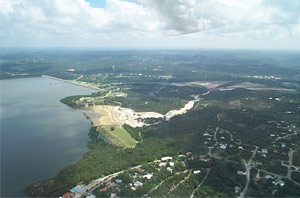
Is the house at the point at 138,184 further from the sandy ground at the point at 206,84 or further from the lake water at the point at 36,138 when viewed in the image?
the sandy ground at the point at 206,84

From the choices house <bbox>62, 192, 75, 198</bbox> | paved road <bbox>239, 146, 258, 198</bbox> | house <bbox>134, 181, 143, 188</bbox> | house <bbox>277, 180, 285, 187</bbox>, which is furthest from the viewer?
house <bbox>277, 180, 285, 187</bbox>

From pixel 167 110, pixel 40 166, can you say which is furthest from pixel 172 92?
pixel 40 166

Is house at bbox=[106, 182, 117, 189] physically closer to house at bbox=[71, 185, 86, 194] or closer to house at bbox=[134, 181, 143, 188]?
house at bbox=[134, 181, 143, 188]

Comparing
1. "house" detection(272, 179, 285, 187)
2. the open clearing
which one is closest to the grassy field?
"house" detection(272, 179, 285, 187)

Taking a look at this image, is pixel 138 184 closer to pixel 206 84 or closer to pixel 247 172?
pixel 247 172

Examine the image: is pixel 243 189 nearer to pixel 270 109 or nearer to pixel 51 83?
pixel 270 109

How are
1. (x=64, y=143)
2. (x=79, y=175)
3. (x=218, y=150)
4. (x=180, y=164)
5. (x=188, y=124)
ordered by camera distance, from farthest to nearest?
(x=188, y=124) < (x=64, y=143) < (x=218, y=150) < (x=180, y=164) < (x=79, y=175)

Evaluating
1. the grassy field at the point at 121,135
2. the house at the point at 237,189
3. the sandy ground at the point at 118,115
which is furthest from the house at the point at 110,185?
the sandy ground at the point at 118,115
